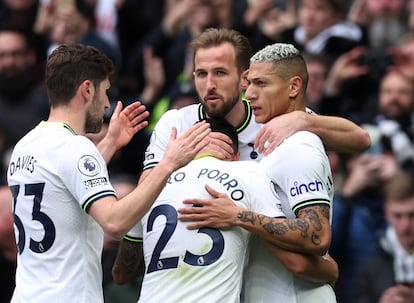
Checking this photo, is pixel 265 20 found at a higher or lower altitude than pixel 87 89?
higher

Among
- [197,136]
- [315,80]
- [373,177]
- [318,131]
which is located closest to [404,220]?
[373,177]

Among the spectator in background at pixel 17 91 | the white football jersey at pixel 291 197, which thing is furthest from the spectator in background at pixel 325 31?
the white football jersey at pixel 291 197

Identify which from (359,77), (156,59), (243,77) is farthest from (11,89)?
(243,77)

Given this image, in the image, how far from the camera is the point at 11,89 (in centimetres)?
1466

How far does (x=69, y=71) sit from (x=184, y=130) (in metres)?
1.14

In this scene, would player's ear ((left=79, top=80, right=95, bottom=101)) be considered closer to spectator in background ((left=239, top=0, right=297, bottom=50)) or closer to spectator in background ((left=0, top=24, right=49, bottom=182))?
spectator in background ((left=239, top=0, right=297, bottom=50))

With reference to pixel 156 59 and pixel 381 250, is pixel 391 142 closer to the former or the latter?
pixel 381 250

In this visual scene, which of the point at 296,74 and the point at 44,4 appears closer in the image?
the point at 296,74

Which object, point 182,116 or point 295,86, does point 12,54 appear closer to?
point 182,116

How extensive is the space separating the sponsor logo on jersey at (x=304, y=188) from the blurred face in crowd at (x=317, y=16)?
5.98 m

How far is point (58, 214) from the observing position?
25.9ft

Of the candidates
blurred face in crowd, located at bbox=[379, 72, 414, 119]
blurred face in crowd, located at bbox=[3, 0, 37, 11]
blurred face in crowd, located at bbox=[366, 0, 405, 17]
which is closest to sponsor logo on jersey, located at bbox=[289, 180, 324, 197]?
blurred face in crowd, located at bbox=[379, 72, 414, 119]

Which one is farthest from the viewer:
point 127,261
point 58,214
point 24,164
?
point 127,261

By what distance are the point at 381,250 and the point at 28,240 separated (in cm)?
451
